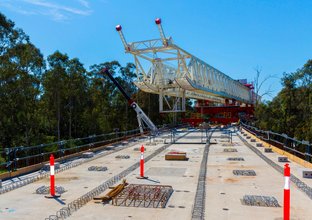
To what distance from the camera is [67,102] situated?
46875 millimetres

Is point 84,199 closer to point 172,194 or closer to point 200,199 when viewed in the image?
point 172,194

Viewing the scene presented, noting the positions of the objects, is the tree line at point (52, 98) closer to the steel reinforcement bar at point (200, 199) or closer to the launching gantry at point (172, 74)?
the launching gantry at point (172, 74)

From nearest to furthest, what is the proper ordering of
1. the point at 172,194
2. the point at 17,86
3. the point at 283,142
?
1. the point at 172,194
2. the point at 283,142
3. the point at 17,86

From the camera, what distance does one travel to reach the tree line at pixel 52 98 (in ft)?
96.8

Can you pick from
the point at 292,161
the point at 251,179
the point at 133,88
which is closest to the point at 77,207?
the point at 251,179

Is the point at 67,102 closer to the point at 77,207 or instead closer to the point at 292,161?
the point at 292,161

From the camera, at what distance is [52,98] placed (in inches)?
1636

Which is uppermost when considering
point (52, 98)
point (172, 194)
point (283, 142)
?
point (52, 98)

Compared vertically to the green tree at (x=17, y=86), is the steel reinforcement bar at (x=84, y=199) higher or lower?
lower

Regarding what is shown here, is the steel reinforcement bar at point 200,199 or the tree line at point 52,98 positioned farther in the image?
the tree line at point 52,98

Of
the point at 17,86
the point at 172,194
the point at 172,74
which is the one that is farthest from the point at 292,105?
the point at 172,194

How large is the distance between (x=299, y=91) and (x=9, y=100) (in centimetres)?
4186

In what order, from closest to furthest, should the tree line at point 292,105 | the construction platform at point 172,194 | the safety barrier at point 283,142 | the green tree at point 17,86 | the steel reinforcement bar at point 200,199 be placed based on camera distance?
the steel reinforcement bar at point 200,199 → the construction platform at point 172,194 → the safety barrier at point 283,142 → the green tree at point 17,86 → the tree line at point 292,105

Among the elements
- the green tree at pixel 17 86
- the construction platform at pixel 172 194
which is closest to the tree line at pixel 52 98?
the green tree at pixel 17 86
